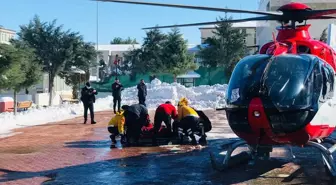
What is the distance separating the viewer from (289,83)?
7.40 metres

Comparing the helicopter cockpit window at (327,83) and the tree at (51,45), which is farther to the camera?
the tree at (51,45)

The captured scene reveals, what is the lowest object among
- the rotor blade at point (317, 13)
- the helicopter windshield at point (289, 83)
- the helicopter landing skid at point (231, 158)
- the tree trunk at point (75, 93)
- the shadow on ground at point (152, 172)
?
the shadow on ground at point (152, 172)

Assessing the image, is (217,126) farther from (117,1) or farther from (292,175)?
(117,1)

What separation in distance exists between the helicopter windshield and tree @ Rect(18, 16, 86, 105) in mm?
27543

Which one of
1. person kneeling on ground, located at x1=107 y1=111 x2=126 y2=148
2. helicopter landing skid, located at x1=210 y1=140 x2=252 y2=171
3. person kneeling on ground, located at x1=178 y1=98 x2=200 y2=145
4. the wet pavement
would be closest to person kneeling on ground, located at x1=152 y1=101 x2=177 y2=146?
person kneeling on ground, located at x1=178 y1=98 x2=200 y2=145

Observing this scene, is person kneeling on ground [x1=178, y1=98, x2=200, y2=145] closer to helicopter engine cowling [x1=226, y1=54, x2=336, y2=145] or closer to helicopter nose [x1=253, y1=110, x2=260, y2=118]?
helicopter engine cowling [x1=226, y1=54, x2=336, y2=145]

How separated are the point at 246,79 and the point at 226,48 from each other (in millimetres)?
40398

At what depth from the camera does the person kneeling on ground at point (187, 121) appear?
12117mm

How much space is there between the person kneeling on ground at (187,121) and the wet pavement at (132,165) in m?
0.41

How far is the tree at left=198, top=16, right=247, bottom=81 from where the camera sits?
47062 mm

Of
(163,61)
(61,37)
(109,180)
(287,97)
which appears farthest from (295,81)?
(163,61)

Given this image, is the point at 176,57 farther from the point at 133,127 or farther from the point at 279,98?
the point at 279,98

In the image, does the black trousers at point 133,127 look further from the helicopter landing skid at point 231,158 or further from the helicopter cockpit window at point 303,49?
the helicopter cockpit window at point 303,49

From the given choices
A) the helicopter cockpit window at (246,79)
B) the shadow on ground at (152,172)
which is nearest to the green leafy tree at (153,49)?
the shadow on ground at (152,172)
